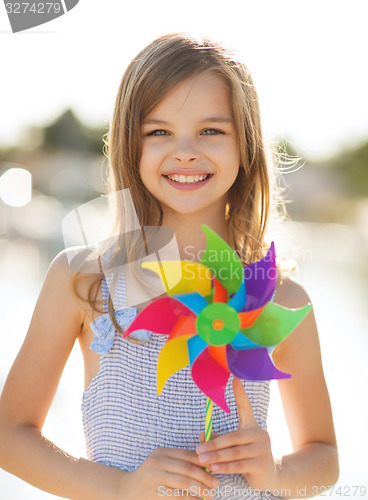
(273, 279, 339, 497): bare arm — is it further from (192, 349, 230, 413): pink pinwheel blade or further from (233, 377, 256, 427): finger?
(192, 349, 230, 413): pink pinwheel blade

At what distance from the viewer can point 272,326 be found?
1.33 meters

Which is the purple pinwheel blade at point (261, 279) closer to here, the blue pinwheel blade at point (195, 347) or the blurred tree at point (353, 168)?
the blue pinwheel blade at point (195, 347)

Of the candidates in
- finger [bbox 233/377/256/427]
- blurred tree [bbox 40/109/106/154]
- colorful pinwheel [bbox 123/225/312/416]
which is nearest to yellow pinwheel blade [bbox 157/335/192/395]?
colorful pinwheel [bbox 123/225/312/416]

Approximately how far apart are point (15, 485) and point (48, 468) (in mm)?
1421

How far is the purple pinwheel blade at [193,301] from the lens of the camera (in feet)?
4.32

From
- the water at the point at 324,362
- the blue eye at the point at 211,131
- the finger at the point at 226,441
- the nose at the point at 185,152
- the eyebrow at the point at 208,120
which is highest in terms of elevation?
the eyebrow at the point at 208,120

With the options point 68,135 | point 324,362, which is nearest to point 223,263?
point 324,362

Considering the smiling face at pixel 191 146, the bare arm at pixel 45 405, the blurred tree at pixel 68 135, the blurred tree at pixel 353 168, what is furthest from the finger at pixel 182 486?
the blurred tree at pixel 68 135

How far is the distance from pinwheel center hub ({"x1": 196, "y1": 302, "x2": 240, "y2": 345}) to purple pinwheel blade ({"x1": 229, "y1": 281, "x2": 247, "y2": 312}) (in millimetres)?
29

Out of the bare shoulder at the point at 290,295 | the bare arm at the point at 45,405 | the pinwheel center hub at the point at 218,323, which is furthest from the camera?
the bare shoulder at the point at 290,295

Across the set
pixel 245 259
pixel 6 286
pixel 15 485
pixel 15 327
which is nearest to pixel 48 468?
pixel 245 259

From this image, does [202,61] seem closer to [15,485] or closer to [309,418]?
[309,418]

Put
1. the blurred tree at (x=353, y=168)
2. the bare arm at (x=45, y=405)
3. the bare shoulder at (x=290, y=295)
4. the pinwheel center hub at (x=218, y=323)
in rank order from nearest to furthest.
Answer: the pinwheel center hub at (x=218, y=323) → the bare arm at (x=45, y=405) → the bare shoulder at (x=290, y=295) → the blurred tree at (x=353, y=168)

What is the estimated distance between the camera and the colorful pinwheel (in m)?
1.31
